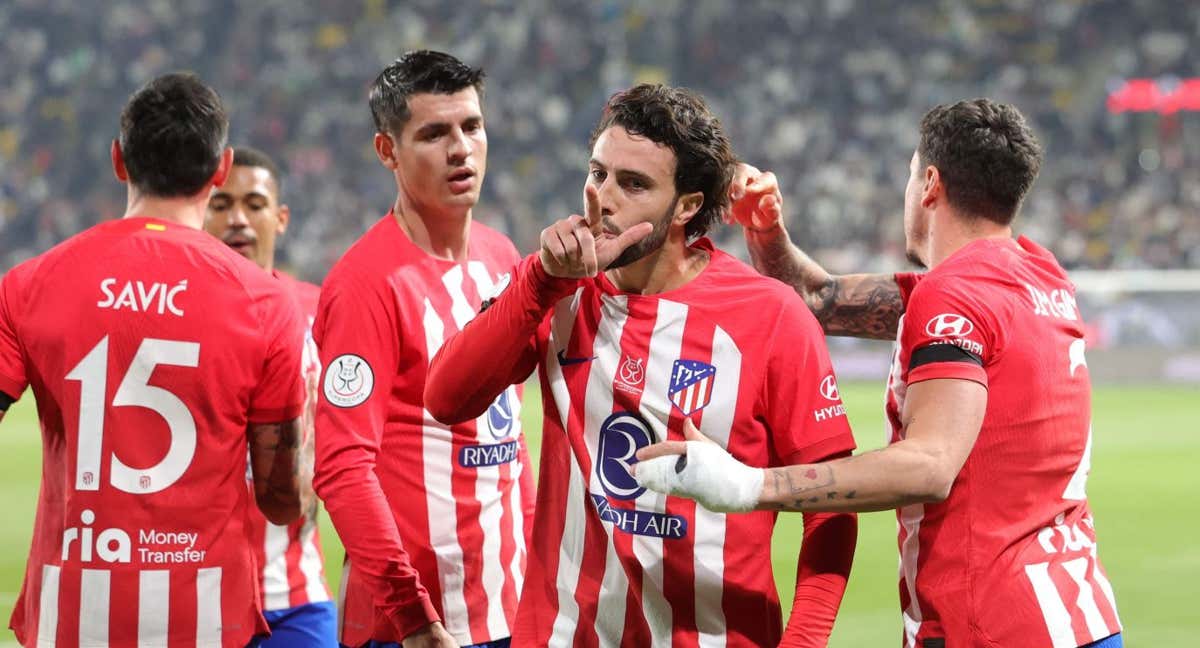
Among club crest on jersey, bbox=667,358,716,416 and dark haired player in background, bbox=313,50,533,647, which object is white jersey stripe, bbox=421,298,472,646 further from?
club crest on jersey, bbox=667,358,716,416

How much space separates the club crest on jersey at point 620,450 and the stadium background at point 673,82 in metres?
A: 17.8

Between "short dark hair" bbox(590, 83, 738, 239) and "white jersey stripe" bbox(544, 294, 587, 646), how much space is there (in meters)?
0.38

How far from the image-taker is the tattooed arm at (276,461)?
3.39 metres

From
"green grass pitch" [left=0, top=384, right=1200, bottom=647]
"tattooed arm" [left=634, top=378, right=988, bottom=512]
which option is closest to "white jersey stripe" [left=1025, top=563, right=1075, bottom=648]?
"tattooed arm" [left=634, top=378, right=988, bottom=512]

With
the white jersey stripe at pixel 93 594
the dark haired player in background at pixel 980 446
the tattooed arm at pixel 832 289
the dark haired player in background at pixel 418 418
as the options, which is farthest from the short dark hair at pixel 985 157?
the white jersey stripe at pixel 93 594

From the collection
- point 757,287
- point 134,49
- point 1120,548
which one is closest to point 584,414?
point 757,287

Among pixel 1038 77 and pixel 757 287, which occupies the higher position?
pixel 1038 77

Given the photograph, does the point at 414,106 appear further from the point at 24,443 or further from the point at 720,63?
the point at 720,63

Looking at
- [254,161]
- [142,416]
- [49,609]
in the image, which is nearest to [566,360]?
[142,416]

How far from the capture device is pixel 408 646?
3256mm

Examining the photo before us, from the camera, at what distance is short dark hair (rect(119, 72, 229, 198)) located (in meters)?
3.36

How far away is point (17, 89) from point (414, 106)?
2581 centimetres

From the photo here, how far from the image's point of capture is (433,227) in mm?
3826

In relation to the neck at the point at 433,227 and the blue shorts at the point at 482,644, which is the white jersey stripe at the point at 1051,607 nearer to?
the blue shorts at the point at 482,644
